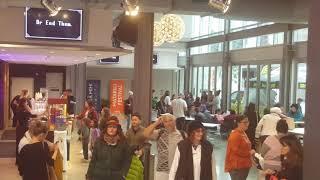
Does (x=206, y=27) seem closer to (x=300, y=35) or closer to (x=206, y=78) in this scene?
(x=206, y=78)

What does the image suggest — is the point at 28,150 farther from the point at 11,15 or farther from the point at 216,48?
the point at 216,48

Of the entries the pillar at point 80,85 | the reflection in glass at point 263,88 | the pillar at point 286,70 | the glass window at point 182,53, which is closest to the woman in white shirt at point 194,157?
the pillar at point 286,70

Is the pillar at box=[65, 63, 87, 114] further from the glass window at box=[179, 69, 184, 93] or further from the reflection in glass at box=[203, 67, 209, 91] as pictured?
the glass window at box=[179, 69, 184, 93]

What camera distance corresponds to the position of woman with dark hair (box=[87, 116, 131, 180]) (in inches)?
209

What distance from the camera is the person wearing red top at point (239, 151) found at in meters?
6.80

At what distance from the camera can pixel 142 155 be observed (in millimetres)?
6684

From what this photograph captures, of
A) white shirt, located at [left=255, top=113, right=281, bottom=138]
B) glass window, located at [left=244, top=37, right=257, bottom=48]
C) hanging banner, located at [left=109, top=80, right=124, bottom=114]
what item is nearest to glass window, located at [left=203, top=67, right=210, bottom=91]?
glass window, located at [left=244, top=37, right=257, bottom=48]

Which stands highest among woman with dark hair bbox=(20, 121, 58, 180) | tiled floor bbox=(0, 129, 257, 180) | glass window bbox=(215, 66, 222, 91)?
glass window bbox=(215, 66, 222, 91)

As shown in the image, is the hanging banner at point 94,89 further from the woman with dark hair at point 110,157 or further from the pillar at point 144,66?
the woman with dark hair at point 110,157

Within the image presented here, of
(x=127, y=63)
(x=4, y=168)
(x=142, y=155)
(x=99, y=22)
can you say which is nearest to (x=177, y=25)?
(x=99, y=22)

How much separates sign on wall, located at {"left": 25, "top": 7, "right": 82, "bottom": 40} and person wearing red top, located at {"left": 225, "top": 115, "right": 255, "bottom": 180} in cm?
489

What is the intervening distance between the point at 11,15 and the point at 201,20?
59.0 ft

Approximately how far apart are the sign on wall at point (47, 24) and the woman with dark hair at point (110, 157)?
17.8 feet

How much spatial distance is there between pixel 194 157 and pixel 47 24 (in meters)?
6.09
